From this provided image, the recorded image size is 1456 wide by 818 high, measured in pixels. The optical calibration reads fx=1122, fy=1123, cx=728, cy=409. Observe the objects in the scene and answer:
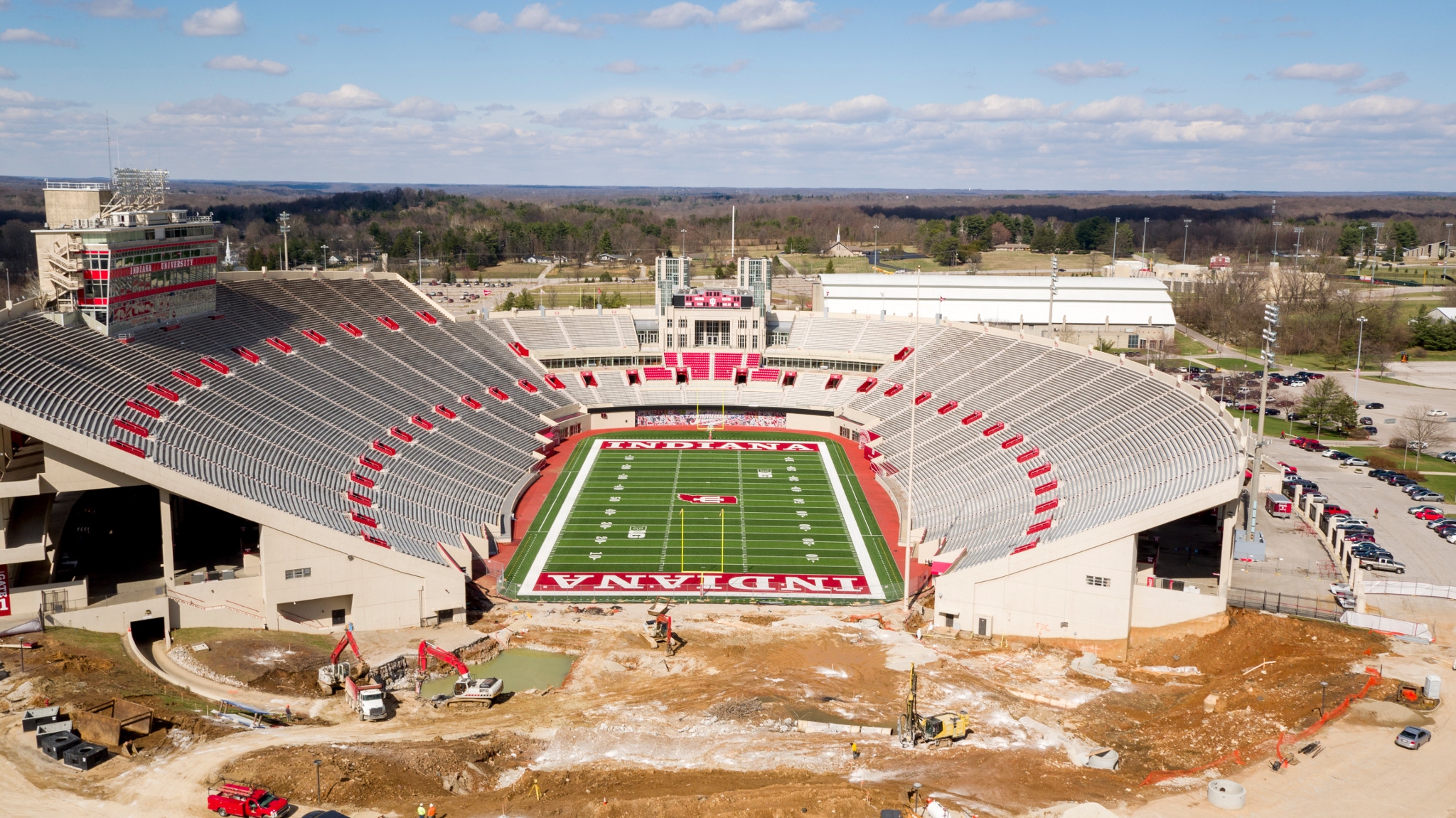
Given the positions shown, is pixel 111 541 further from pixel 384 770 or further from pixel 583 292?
pixel 583 292

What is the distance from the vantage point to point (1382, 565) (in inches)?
1613

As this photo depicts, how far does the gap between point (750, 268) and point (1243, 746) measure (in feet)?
166

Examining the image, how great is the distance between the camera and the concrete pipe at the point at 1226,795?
2438cm

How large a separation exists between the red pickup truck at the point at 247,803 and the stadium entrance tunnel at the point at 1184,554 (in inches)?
1048

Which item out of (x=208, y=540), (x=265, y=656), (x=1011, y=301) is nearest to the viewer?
(x=265, y=656)

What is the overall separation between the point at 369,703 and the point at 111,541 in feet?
57.1

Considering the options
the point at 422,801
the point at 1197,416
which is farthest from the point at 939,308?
the point at 422,801

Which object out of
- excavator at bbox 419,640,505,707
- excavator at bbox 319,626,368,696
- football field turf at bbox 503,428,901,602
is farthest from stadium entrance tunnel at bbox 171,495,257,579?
football field turf at bbox 503,428,901,602

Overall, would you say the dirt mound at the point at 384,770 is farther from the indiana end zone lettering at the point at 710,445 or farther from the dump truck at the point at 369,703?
the indiana end zone lettering at the point at 710,445

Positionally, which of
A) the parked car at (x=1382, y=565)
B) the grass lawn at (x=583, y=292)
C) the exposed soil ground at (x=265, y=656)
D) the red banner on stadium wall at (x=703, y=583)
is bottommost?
the exposed soil ground at (x=265, y=656)

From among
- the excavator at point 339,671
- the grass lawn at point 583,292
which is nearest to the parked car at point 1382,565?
the excavator at point 339,671

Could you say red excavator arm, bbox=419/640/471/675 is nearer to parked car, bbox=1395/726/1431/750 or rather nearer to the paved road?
parked car, bbox=1395/726/1431/750

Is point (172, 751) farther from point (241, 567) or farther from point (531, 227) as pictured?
point (531, 227)

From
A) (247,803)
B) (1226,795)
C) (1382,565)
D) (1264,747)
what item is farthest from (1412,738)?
(247,803)
